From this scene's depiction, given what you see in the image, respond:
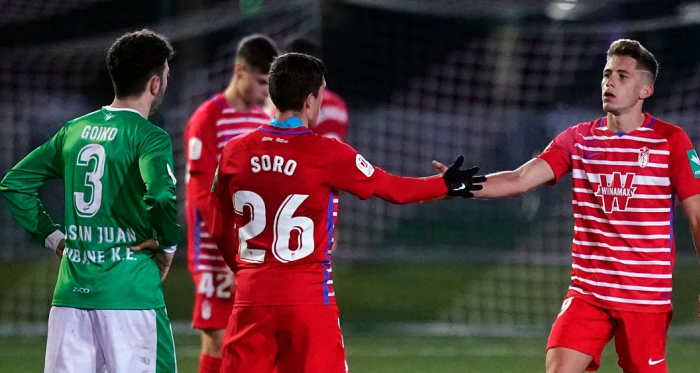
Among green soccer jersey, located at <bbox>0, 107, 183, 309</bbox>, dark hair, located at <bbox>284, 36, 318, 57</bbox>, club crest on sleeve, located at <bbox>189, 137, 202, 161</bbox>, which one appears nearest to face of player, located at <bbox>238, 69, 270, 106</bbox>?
club crest on sleeve, located at <bbox>189, 137, 202, 161</bbox>

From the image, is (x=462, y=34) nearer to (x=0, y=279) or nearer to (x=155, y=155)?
(x=0, y=279)

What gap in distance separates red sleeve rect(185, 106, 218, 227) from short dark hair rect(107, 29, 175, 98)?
5.39 feet

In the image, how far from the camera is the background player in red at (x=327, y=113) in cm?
702

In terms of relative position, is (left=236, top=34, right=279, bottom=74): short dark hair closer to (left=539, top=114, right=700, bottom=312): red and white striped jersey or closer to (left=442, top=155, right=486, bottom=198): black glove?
(left=442, top=155, right=486, bottom=198): black glove

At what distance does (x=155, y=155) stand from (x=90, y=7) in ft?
42.7

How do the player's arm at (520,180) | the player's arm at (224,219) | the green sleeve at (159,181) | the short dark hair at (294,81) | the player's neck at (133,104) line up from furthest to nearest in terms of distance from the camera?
the player's arm at (520,180) → the player's arm at (224,219) → the short dark hair at (294,81) → the player's neck at (133,104) → the green sleeve at (159,181)

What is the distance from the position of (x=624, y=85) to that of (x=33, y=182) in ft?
9.41

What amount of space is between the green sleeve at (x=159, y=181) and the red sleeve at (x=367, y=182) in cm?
67

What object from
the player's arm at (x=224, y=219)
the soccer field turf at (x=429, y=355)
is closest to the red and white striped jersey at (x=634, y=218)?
the player's arm at (x=224, y=219)

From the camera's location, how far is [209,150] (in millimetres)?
6266

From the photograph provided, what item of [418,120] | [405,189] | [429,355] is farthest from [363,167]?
[418,120]

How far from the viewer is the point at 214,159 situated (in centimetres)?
629

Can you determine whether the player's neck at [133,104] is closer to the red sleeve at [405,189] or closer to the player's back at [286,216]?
the player's back at [286,216]

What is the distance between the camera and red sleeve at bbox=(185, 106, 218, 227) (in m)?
6.23
